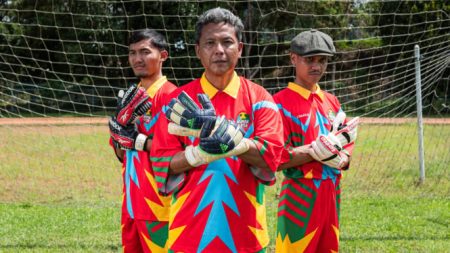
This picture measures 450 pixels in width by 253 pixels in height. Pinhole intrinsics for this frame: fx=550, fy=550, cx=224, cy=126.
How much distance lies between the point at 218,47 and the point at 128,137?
123 cm

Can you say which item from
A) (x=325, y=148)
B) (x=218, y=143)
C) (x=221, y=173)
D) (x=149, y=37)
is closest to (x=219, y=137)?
(x=218, y=143)

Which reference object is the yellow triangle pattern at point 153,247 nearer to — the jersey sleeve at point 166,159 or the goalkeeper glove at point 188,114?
the jersey sleeve at point 166,159

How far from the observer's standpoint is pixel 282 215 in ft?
10.8

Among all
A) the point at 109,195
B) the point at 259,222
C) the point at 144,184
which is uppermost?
the point at 259,222

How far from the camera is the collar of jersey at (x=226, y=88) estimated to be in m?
2.46

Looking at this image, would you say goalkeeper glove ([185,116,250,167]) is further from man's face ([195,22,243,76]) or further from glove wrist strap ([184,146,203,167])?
man's face ([195,22,243,76])

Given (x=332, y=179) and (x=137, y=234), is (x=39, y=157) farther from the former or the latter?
(x=332, y=179)

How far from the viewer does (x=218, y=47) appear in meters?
2.37

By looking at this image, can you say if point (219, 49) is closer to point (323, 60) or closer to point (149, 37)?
point (323, 60)

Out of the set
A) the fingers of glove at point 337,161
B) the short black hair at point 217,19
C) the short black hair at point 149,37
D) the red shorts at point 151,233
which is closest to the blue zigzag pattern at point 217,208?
the short black hair at point 217,19

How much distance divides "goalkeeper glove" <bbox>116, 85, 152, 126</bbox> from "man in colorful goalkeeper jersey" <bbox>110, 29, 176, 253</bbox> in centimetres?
4

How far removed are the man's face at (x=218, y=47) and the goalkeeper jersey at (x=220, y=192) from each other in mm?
164

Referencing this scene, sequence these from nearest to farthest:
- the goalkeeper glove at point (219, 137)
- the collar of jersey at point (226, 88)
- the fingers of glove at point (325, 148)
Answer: the goalkeeper glove at point (219, 137) < the collar of jersey at point (226, 88) < the fingers of glove at point (325, 148)

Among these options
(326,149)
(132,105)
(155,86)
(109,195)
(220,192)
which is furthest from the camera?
(109,195)
